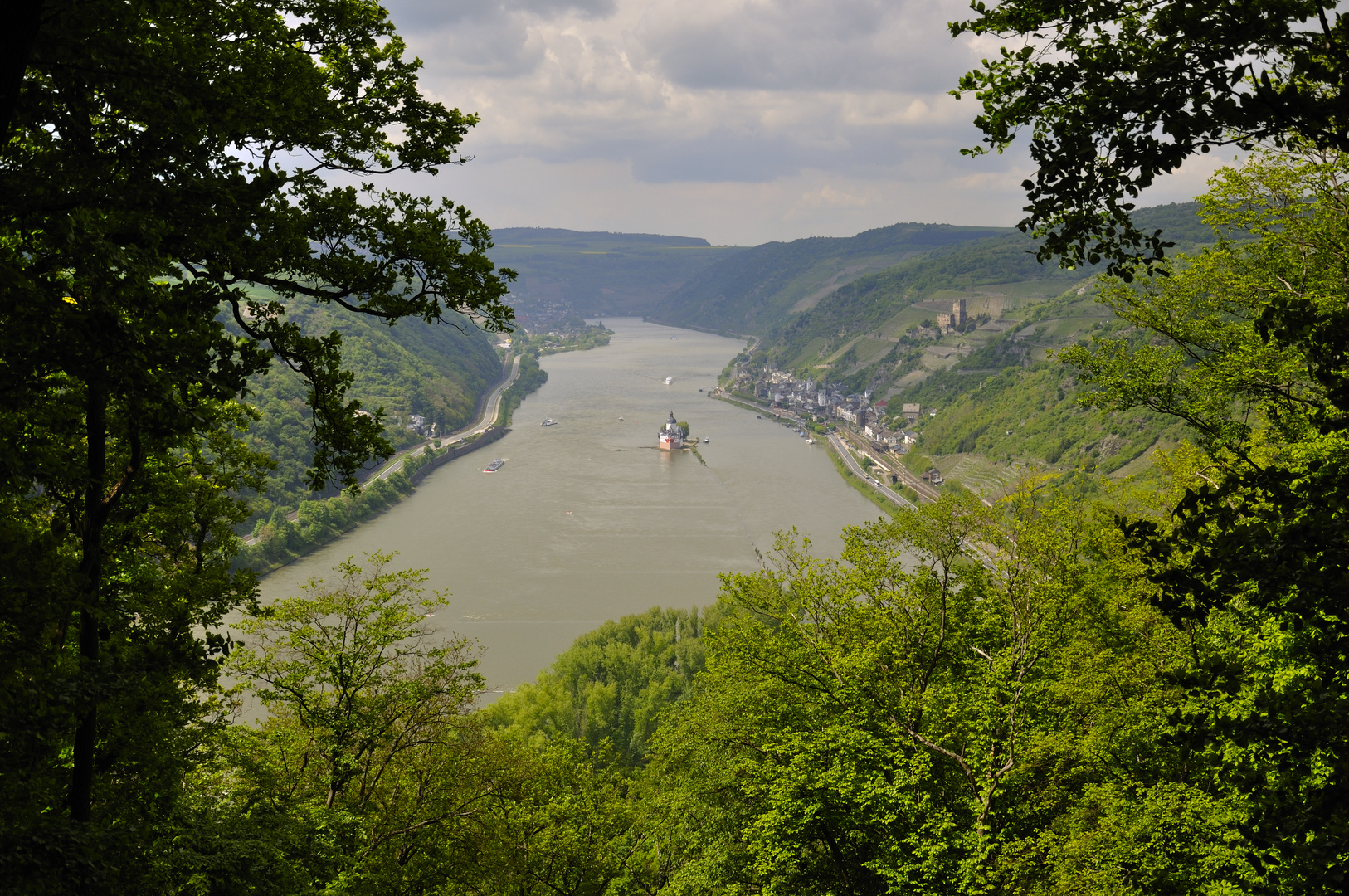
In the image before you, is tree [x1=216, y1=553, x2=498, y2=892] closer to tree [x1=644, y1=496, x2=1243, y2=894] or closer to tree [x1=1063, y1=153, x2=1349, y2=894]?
tree [x1=644, y1=496, x2=1243, y2=894]

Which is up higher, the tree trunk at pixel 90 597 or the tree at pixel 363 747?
the tree trunk at pixel 90 597

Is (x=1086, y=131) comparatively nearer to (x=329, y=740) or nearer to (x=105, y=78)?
(x=105, y=78)

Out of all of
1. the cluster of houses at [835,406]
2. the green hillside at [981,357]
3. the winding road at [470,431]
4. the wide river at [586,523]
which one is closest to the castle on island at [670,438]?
the wide river at [586,523]

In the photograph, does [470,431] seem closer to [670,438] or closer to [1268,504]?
[670,438]

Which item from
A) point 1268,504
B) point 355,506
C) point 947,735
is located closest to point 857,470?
point 355,506

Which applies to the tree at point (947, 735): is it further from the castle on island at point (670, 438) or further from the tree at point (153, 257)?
the castle on island at point (670, 438)

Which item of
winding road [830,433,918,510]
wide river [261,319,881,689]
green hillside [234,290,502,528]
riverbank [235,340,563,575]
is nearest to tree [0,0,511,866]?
wide river [261,319,881,689]
